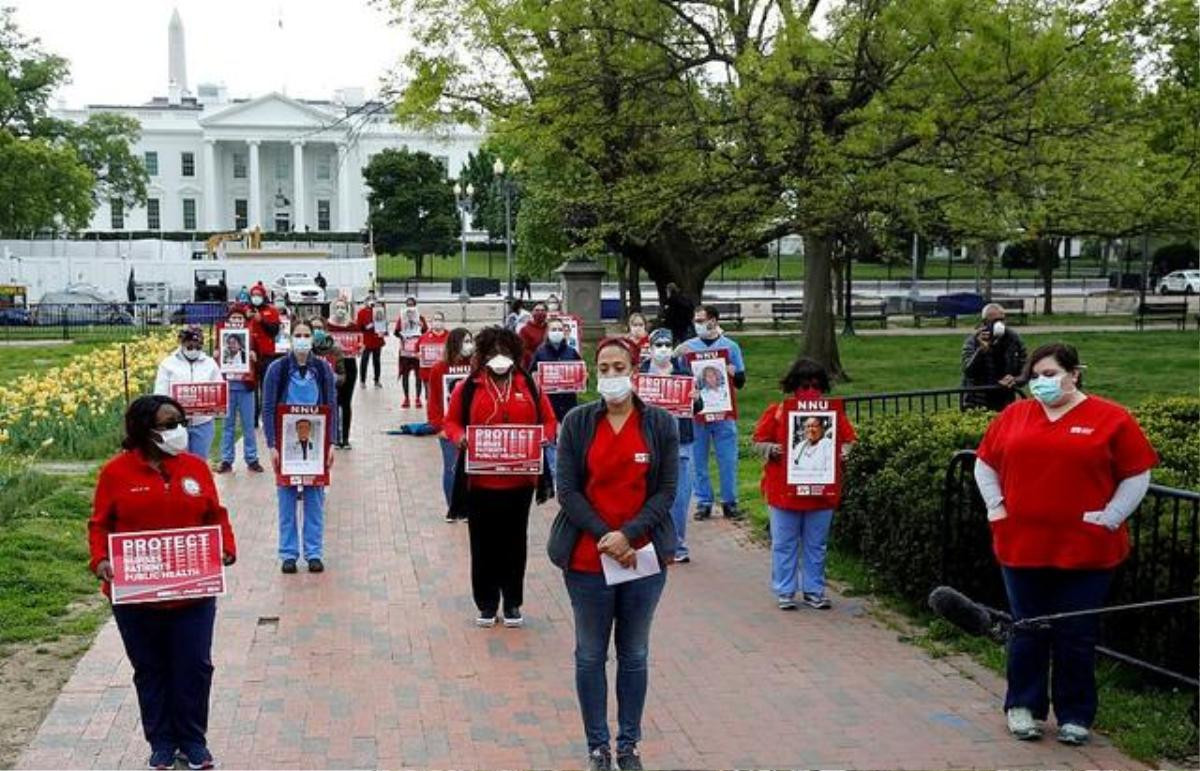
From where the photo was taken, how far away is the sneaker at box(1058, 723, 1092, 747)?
6.40 m

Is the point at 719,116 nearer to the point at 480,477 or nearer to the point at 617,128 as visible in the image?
the point at 617,128

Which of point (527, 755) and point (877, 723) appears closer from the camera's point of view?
point (527, 755)

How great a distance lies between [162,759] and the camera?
6141mm

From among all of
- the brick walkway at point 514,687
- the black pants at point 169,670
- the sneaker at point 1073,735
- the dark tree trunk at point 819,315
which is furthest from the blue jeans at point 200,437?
the dark tree trunk at point 819,315

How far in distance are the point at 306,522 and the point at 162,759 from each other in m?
4.37

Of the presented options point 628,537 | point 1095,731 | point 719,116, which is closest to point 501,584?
point 628,537

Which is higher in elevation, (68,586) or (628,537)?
(628,537)

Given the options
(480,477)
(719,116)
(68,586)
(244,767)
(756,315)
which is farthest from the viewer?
(756,315)

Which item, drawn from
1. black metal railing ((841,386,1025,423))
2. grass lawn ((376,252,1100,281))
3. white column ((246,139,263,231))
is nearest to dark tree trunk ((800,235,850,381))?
black metal railing ((841,386,1025,423))

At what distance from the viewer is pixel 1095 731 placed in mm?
6605

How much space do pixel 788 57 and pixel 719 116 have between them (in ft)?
8.15

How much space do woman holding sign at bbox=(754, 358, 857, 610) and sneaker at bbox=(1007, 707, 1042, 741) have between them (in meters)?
A: 2.67

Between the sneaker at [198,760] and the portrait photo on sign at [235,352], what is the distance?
9775mm

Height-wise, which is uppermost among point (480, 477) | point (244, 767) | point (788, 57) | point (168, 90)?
point (168, 90)
